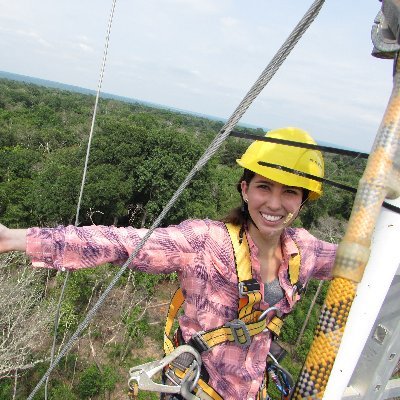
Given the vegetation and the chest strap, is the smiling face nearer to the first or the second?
the chest strap

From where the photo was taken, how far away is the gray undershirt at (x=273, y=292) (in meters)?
1.65

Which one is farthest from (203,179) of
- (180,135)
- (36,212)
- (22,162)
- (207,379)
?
(207,379)

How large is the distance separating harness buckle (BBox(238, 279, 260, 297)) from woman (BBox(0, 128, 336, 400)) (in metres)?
0.05

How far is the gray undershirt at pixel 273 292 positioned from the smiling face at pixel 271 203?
0.85ft

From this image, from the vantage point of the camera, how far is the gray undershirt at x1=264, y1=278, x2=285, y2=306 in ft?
5.41

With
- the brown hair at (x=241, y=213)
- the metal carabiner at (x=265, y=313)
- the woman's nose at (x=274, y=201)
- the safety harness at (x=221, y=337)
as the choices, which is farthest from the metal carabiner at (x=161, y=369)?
the woman's nose at (x=274, y=201)

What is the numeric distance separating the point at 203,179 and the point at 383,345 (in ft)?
57.0

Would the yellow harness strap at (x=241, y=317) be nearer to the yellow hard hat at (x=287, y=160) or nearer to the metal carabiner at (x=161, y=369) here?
the metal carabiner at (x=161, y=369)

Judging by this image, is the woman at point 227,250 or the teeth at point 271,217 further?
the teeth at point 271,217

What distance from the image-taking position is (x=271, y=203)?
1.49 m

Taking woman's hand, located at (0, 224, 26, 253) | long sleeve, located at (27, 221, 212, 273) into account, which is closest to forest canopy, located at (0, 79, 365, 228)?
long sleeve, located at (27, 221, 212, 273)

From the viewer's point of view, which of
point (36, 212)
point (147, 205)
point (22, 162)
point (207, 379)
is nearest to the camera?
point (207, 379)

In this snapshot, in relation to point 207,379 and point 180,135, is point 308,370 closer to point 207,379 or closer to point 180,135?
point 207,379

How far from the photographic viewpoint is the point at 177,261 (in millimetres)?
1473
